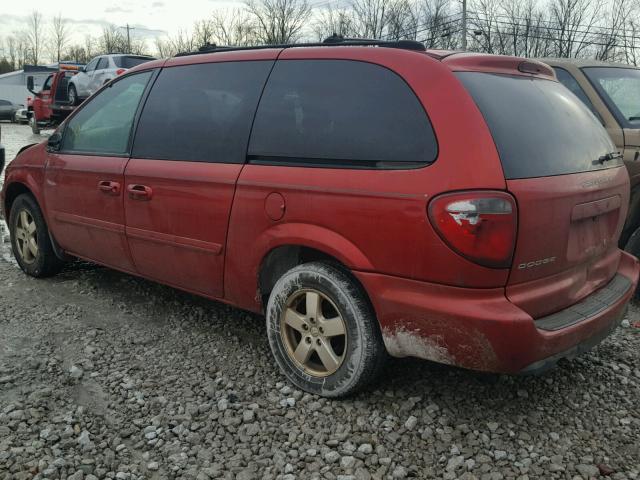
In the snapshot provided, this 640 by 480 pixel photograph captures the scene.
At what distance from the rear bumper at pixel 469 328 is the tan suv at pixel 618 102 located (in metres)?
1.96

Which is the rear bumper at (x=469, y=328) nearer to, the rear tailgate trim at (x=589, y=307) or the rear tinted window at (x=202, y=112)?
the rear tailgate trim at (x=589, y=307)

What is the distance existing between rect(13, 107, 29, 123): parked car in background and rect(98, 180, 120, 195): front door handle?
25.8m

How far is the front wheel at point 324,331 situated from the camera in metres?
2.72

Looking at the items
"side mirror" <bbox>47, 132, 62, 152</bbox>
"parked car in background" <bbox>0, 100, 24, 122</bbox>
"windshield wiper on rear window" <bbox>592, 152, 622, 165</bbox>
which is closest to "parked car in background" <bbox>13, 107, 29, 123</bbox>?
"parked car in background" <bbox>0, 100, 24, 122</bbox>

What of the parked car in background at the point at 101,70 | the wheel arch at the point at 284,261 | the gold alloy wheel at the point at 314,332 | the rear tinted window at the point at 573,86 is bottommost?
the gold alloy wheel at the point at 314,332

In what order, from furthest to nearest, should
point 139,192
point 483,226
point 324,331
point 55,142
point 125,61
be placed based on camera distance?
1. point 125,61
2. point 55,142
3. point 139,192
4. point 324,331
5. point 483,226

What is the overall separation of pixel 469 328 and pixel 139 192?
223 cm

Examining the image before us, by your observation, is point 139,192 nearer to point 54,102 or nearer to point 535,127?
point 535,127

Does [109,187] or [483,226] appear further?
[109,187]

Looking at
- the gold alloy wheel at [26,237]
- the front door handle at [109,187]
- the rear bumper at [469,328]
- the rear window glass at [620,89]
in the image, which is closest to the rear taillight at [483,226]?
the rear bumper at [469,328]

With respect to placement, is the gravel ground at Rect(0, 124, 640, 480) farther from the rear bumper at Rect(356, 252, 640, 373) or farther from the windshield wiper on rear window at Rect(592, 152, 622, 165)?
the windshield wiper on rear window at Rect(592, 152, 622, 165)

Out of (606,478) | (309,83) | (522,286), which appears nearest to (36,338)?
(309,83)

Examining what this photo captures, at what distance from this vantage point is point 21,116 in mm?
27828

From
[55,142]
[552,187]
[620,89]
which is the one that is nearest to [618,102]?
[620,89]
